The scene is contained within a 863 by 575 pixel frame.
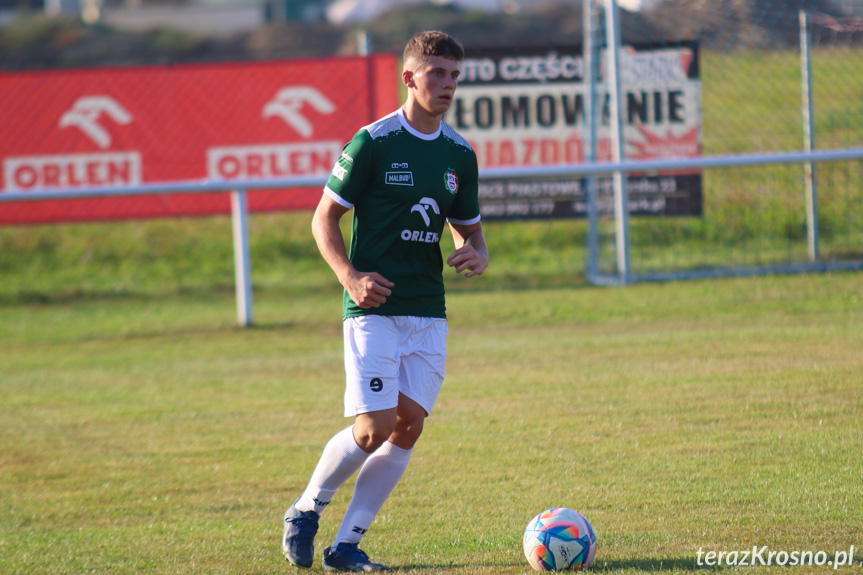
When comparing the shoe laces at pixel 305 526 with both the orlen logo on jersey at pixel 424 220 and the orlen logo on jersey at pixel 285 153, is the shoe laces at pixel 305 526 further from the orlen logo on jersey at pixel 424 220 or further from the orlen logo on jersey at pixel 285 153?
the orlen logo on jersey at pixel 285 153

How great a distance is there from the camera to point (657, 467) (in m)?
5.35

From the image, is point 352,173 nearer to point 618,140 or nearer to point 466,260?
point 466,260

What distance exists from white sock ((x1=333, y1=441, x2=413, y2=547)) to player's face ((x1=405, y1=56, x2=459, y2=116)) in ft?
4.75

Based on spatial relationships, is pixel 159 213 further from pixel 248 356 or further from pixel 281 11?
pixel 281 11

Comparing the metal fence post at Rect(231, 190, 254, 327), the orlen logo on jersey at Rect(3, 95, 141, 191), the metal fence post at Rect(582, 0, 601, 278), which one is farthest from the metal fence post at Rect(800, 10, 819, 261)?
the orlen logo on jersey at Rect(3, 95, 141, 191)

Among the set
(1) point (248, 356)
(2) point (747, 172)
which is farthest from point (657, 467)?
(2) point (747, 172)

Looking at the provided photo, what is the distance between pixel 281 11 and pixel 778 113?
36.4 m

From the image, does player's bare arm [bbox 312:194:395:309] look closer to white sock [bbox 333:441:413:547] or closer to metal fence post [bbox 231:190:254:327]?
white sock [bbox 333:441:413:547]

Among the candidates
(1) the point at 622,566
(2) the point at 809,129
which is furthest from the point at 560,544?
(2) the point at 809,129

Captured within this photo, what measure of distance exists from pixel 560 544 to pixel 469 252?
1221mm

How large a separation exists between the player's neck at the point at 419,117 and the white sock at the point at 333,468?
1.27 metres

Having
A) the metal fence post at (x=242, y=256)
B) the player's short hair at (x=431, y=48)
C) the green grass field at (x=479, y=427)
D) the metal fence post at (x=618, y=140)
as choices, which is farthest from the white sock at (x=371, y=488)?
the metal fence post at (x=618, y=140)

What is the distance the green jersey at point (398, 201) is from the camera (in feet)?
13.4

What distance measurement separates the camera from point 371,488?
4293 millimetres
